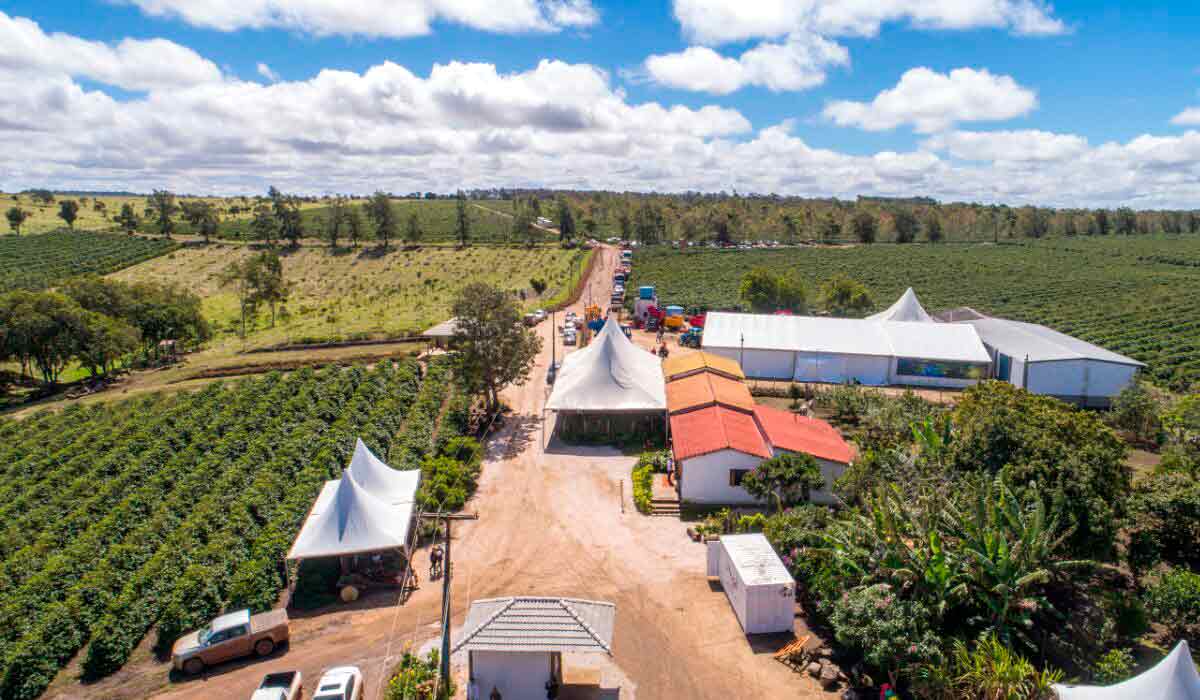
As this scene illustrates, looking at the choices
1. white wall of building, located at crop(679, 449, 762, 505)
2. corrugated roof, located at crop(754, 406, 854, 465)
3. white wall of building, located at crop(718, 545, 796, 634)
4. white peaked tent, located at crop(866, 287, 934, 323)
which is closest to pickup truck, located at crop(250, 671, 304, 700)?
white wall of building, located at crop(718, 545, 796, 634)

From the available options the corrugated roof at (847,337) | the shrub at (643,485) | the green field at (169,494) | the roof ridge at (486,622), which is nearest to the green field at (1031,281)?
the corrugated roof at (847,337)

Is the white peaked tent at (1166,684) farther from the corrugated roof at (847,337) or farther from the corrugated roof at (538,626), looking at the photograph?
the corrugated roof at (847,337)

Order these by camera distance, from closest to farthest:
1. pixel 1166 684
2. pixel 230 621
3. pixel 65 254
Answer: pixel 1166 684 → pixel 230 621 → pixel 65 254

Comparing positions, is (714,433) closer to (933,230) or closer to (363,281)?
(363,281)

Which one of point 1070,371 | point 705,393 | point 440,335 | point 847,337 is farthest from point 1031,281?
point 440,335

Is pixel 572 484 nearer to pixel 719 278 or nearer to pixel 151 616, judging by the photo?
pixel 151 616

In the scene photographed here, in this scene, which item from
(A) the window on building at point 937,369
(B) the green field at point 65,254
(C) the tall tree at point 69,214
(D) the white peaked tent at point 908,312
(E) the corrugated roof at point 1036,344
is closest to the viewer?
(E) the corrugated roof at point 1036,344

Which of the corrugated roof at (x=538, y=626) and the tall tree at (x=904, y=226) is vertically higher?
the tall tree at (x=904, y=226)

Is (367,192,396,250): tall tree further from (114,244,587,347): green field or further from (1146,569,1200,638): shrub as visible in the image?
(1146,569,1200,638): shrub
